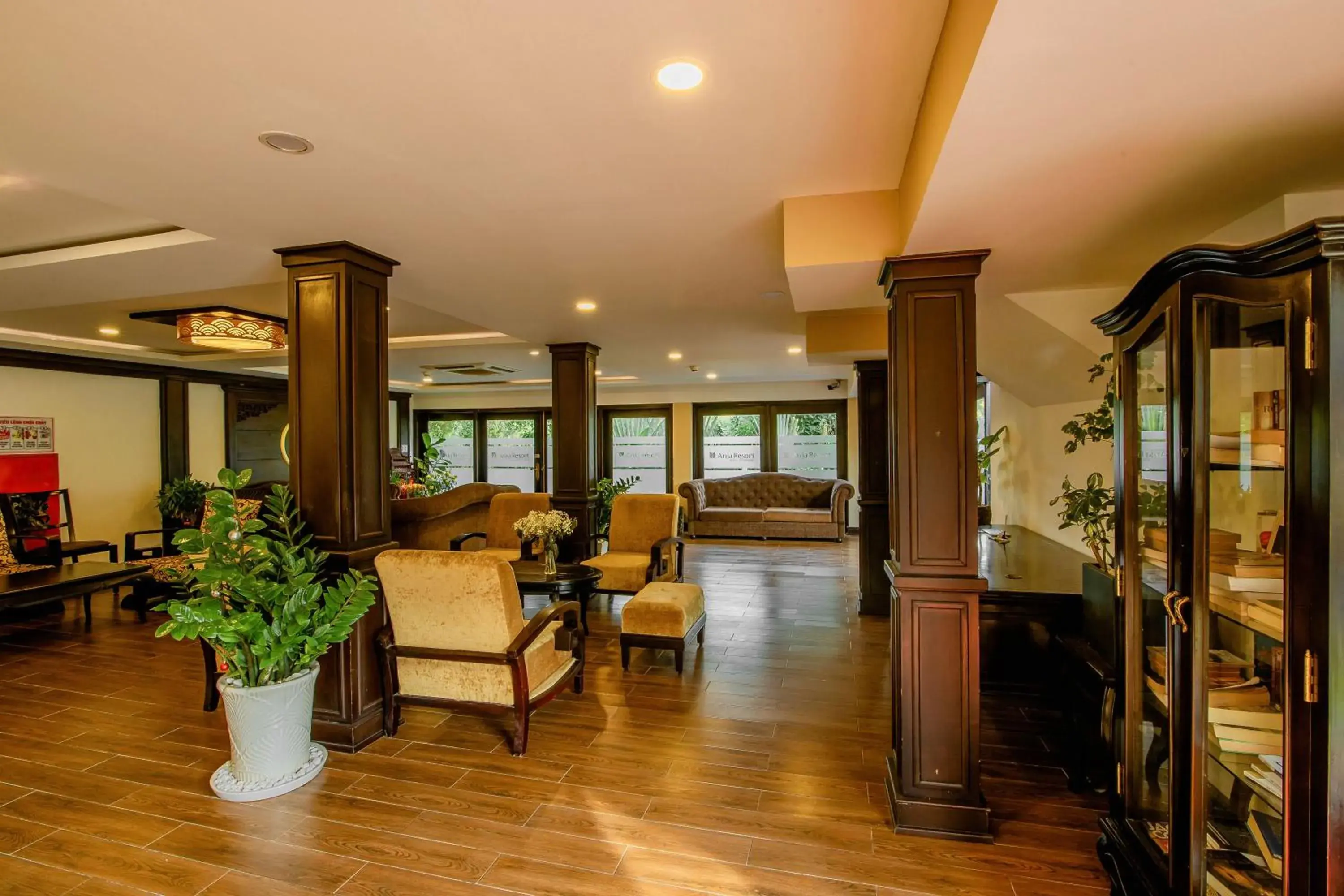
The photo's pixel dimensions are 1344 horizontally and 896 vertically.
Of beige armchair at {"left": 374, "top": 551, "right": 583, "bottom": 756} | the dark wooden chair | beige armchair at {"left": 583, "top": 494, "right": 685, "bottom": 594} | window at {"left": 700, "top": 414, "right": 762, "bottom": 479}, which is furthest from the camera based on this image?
window at {"left": 700, "top": 414, "right": 762, "bottom": 479}

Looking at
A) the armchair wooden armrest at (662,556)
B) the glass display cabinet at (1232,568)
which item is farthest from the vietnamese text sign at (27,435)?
the glass display cabinet at (1232,568)

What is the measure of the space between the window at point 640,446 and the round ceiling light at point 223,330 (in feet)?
21.9

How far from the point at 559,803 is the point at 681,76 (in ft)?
8.50

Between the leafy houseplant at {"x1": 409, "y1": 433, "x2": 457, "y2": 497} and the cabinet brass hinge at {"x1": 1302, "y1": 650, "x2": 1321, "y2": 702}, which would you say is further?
the leafy houseplant at {"x1": 409, "y1": 433, "x2": 457, "y2": 497}

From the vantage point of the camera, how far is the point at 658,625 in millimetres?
3939

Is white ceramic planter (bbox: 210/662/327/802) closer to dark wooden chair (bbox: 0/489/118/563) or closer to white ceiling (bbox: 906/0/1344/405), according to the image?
white ceiling (bbox: 906/0/1344/405)

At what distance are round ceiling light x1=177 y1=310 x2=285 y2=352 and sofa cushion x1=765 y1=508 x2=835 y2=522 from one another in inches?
265

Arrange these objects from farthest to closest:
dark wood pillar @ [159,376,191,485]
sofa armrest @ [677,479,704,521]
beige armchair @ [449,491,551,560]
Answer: sofa armrest @ [677,479,704,521] → dark wood pillar @ [159,376,191,485] → beige armchair @ [449,491,551,560]

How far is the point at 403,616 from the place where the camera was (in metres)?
2.98

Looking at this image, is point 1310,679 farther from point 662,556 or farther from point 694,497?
point 694,497

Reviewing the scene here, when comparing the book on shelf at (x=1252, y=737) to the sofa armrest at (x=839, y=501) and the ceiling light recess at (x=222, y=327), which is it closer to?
the ceiling light recess at (x=222, y=327)

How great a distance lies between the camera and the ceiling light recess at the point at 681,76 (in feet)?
5.08

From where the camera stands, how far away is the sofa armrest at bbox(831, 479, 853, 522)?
9250mm

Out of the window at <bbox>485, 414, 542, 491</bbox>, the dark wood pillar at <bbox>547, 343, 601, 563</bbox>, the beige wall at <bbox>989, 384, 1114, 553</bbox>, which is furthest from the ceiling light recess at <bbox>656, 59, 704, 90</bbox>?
the window at <bbox>485, 414, 542, 491</bbox>
